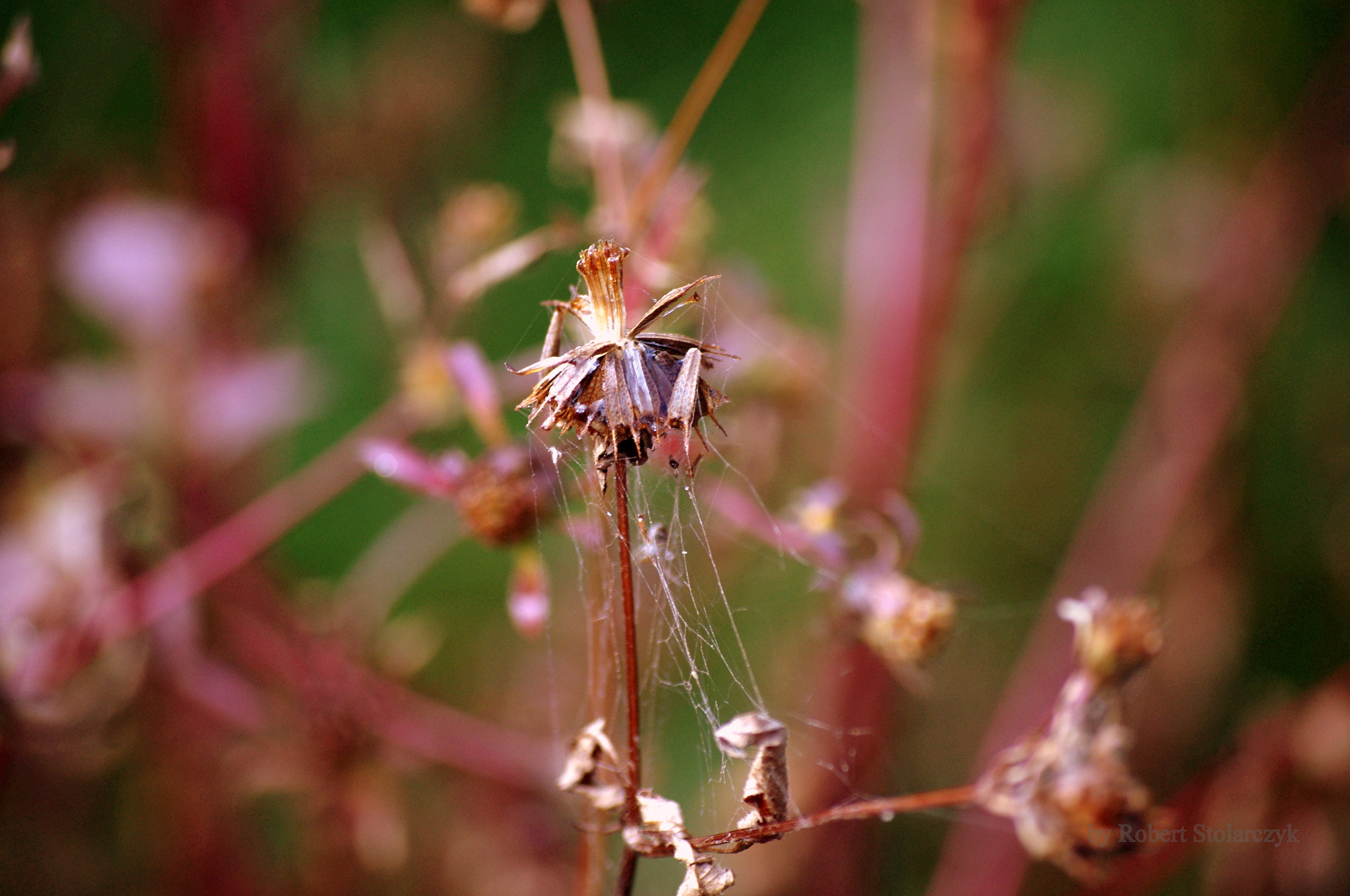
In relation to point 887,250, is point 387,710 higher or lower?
lower

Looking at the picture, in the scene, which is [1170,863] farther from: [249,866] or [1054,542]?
[249,866]

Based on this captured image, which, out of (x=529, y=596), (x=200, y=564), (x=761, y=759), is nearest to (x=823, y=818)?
(x=761, y=759)

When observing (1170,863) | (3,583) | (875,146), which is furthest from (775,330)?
(3,583)

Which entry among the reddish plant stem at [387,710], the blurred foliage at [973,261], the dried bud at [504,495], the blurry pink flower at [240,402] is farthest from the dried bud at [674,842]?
the blurry pink flower at [240,402]

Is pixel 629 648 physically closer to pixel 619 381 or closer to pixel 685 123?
pixel 619 381

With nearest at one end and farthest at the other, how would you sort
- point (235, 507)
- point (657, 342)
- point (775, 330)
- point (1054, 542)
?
point (657, 342)
point (775, 330)
point (235, 507)
point (1054, 542)

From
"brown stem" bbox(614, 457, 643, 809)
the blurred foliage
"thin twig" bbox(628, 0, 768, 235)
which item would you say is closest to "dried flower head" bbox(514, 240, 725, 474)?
"brown stem" bbox(614, 457, 643, 809)

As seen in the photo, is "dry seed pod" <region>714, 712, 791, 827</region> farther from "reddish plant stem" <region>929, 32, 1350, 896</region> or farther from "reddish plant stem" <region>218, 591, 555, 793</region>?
"reddish plant stem" <region>929, 32, 1350, 896</region>
